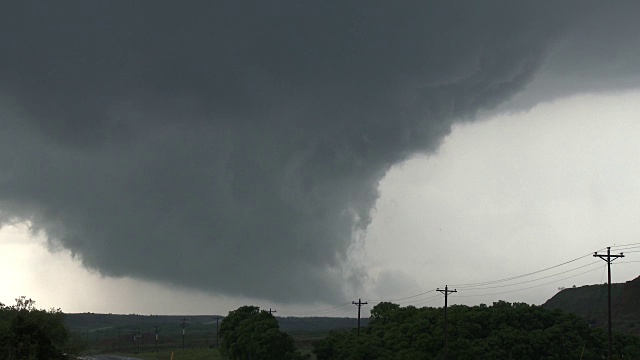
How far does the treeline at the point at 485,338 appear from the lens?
394ft

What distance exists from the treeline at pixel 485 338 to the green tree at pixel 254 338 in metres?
8.21

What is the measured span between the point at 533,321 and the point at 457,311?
1327 centimetres

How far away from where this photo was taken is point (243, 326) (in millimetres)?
152750

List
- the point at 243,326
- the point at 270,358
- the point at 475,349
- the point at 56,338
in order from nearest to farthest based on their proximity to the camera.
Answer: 1. the point at 56,338
2. the point at 475,349
3. the point at 270,358
4. the point at 243,326

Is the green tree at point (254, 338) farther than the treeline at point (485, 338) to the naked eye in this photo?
Yes

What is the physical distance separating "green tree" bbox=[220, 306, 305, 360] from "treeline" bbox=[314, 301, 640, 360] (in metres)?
8.21

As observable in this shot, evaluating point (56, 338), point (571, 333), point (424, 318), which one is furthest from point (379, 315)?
point (56, 338)

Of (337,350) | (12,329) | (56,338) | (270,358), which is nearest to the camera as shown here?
(12,329)

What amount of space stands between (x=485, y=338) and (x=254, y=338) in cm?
4481

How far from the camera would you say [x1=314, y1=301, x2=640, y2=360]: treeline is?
12000cm

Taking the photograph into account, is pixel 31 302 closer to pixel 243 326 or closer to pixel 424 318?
pixel 243 326

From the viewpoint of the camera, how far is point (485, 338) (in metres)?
125

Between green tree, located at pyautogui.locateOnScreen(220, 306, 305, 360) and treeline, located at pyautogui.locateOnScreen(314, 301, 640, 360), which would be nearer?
treeline, located at pyautogui.locateOnScreen(314, 301, 640, 360)

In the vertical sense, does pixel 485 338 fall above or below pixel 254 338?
above
